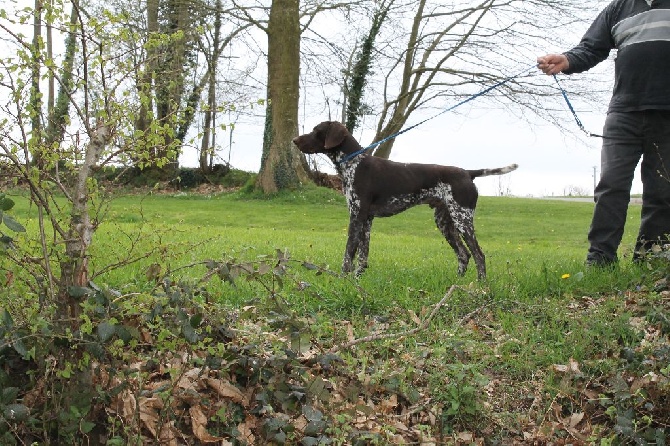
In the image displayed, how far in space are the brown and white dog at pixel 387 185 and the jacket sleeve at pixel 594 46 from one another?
1.11m

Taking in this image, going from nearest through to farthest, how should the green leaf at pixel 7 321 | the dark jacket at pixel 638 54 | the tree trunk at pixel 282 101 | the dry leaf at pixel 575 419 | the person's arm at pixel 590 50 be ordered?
1. the green leaf at pixel 7 321
2. the dry leaf at pixel 575 419
3. the dark jacket at pixel 638 54
4. the person's arm at pixel 590 50
5. the tree trunk at pixel 282 101

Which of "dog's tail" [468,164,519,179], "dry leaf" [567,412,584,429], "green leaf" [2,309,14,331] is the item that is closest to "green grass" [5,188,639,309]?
"green leaf" [2,309,14,331]

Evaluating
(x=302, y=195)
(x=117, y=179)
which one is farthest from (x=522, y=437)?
(x=302, y=195)

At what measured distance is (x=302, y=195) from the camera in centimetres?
1978

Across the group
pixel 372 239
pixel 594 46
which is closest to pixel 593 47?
pixel 594 46

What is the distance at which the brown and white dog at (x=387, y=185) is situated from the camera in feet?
22.3

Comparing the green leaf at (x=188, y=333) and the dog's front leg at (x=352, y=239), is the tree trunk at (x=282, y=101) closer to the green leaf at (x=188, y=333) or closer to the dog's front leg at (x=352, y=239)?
the dog's front leg at (x=352, y=239)

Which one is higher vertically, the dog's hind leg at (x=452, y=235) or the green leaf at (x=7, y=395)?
the dog's hind leg at (x=452, y=235)

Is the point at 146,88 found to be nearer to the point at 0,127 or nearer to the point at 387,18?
the point at 0,127

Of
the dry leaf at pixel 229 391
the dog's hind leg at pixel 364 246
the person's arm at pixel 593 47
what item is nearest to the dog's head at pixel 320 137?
the dog's hind leg at pixel 364 246

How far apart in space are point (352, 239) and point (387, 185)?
2.08ft

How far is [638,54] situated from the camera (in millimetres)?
5922

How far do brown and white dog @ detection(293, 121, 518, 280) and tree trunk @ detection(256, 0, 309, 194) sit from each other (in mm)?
13002

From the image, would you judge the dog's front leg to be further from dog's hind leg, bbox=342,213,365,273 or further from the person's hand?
the person's hand
